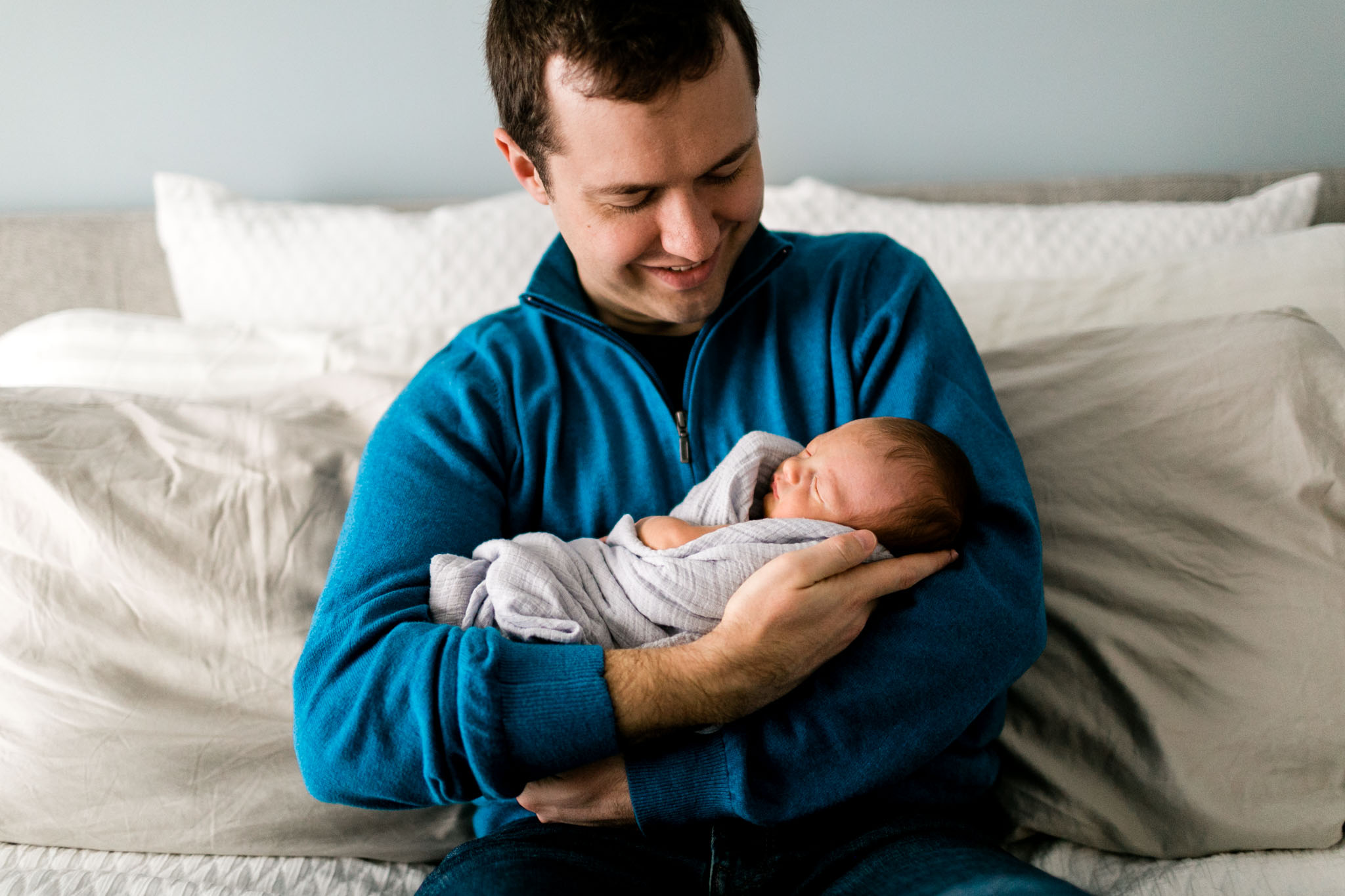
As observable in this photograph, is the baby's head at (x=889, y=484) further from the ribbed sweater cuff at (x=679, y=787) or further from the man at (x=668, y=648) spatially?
the ribbed sweater cuff at (x=679, y=787)

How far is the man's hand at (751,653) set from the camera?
959mm

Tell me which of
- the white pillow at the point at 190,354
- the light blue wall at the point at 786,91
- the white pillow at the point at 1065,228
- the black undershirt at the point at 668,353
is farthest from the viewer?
the light blue wall at the point at 786,91

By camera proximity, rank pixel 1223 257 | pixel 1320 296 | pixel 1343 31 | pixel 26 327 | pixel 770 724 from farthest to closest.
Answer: pixel 1343 31 → pixel 26 327 → pixel 1223 257 → pixel 1320 296 → pixel 770 724

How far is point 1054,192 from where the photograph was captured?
2.03 m

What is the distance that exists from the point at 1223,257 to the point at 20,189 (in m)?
2.66

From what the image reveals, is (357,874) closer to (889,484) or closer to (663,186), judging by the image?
(889,484)

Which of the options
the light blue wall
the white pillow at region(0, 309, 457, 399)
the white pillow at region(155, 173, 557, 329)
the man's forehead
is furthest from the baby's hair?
the light blue wall

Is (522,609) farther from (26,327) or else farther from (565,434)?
(26,327)

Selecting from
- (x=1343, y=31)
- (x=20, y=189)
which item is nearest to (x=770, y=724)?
(x=1343, y=31)

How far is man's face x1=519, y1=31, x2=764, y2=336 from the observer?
104cm

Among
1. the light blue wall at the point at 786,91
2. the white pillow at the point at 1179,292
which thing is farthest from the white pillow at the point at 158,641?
the white pillow at the point at 1179,292

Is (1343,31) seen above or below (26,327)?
above

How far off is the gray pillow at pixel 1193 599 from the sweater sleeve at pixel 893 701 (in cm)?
21

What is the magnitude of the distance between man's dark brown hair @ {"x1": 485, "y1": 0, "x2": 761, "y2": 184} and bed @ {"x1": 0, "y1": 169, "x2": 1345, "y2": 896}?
27.5 inches
